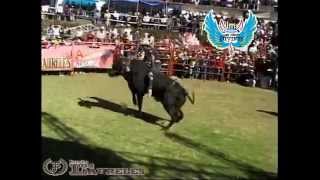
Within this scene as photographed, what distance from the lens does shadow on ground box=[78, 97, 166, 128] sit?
6.07 meters

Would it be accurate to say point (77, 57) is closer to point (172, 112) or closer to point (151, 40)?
point (151, 40)

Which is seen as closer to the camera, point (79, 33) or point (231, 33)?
point (79, 33)

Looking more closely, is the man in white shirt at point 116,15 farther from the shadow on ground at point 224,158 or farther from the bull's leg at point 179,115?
the shadow on ground at point 224,158

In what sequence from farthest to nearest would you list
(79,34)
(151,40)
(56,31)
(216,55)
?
(216,55) < (151,40) < (79,34) < (56,31)

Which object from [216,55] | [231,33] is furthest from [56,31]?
[231,33]

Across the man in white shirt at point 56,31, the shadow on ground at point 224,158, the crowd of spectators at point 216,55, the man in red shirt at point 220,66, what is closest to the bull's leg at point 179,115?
the shadow on ground at point 224,158

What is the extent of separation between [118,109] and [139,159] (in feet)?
1.52

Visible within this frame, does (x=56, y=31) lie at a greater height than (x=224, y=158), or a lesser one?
greater

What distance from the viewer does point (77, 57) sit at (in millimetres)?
6082

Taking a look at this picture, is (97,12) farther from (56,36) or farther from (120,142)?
(120,142)

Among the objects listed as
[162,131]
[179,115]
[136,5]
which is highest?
[136,5]

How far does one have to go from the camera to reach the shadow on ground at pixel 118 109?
6.07 m

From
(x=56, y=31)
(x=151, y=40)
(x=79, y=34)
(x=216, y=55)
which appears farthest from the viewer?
(x=216, y=55)
